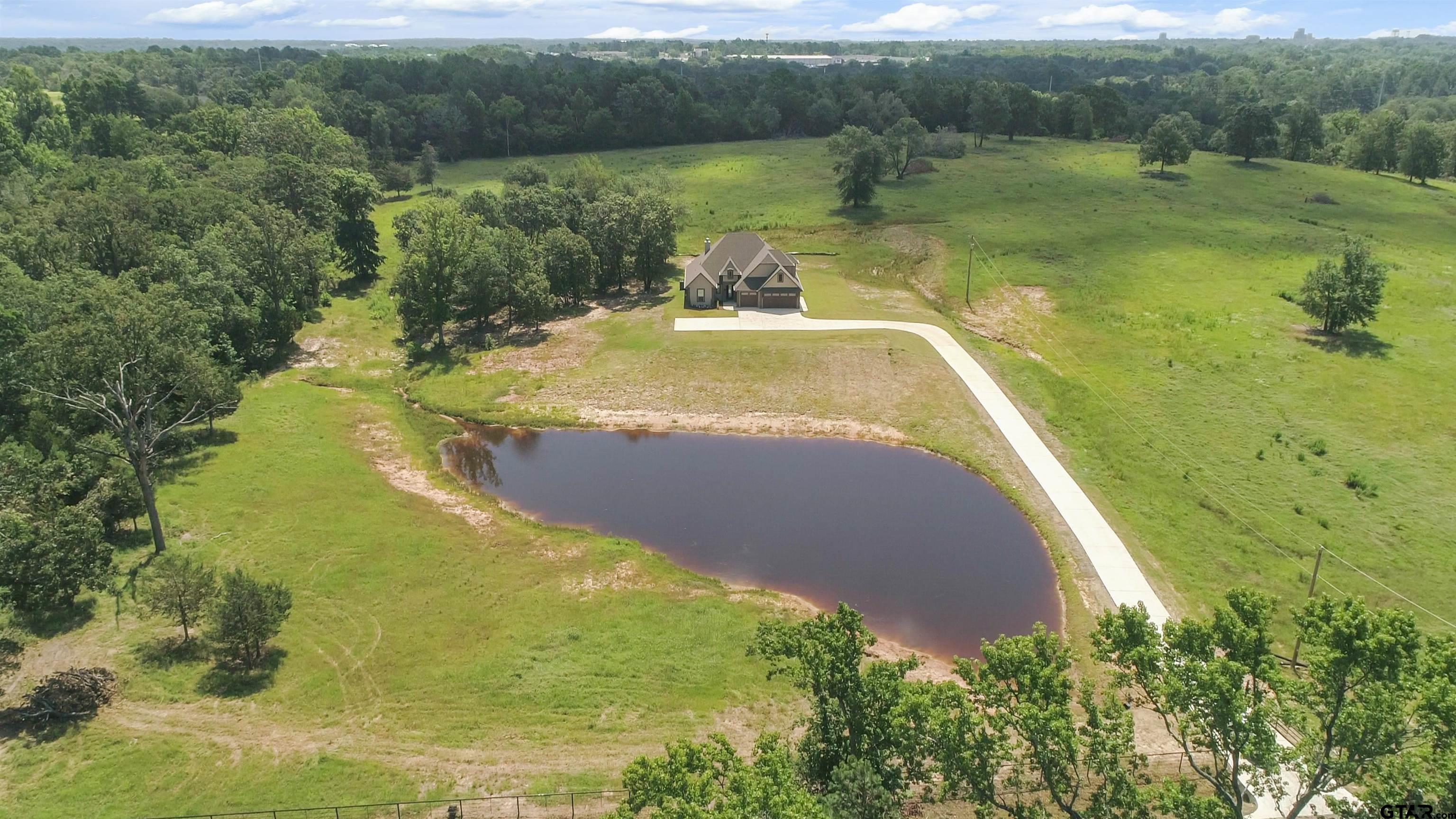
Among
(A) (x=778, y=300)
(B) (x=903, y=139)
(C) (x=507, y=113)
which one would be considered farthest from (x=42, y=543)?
(C) (x=507, y=113)

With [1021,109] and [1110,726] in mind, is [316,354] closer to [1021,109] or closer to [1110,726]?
[1110,726]

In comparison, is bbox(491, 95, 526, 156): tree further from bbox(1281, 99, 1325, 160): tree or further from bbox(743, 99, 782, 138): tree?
bbox(1281, 99, 1325, 160): tree

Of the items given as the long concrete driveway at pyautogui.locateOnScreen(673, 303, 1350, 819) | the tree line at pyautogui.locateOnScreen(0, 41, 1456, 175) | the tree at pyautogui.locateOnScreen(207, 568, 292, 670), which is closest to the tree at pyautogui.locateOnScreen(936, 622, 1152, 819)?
the long concrete driveway at pyautogui.locateOnScreen(673, 303, 1350, 819)

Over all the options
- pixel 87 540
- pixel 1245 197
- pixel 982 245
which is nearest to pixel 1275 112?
pixel 1245 197

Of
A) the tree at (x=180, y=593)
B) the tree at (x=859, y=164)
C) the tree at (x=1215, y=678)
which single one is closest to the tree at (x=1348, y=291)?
the tree at (x=859, y=164)

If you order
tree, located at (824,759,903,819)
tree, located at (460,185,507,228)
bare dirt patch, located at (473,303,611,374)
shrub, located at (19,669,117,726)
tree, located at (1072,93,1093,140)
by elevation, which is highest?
tree, located at (1072,93,1093,140)

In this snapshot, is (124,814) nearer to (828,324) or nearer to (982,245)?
(828,324)
